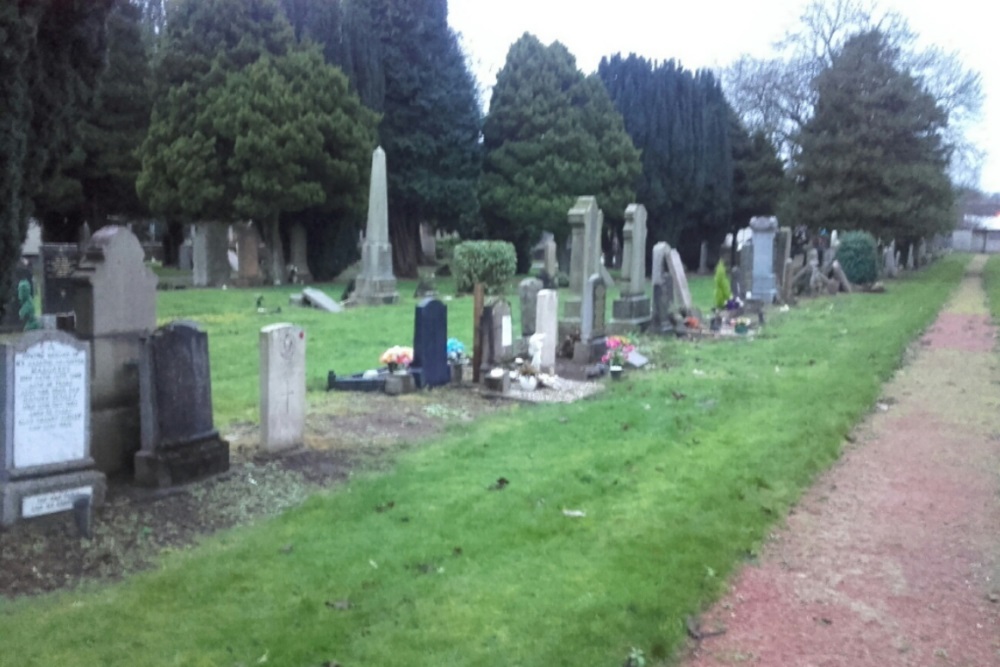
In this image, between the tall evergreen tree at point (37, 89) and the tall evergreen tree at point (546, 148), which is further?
the tall evergreen tree at point (546, 148)

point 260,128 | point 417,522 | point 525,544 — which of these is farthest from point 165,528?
point 260,128

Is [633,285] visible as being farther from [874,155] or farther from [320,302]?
[874,155]

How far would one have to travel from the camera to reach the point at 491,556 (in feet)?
18.8

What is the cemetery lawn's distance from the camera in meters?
4.56

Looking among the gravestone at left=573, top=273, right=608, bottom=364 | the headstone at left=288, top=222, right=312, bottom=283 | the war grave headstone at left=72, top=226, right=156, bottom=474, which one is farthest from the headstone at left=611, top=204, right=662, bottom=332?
the headstone at left=288, top=222, right=312, bottom=283

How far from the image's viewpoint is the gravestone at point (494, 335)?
1210 cm

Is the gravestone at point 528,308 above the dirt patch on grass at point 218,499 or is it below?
above

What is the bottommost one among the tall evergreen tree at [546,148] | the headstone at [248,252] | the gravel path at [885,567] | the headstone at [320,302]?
the gravel path at [885,567]

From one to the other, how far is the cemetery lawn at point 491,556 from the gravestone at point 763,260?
1456 cm

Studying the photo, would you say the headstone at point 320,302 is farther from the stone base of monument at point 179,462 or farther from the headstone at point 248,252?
the stone base of monument at point 179,462

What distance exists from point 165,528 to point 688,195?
39.2m

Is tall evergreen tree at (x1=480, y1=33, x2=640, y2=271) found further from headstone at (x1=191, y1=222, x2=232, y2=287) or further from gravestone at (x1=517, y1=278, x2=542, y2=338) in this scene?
gravestone at (x1=517, y1=278, x2=542, y2=338)

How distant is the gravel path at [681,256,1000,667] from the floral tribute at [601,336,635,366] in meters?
4.15

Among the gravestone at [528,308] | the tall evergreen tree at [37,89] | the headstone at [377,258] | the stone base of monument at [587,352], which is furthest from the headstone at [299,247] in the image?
the tall evergreen tree at [37,89]
